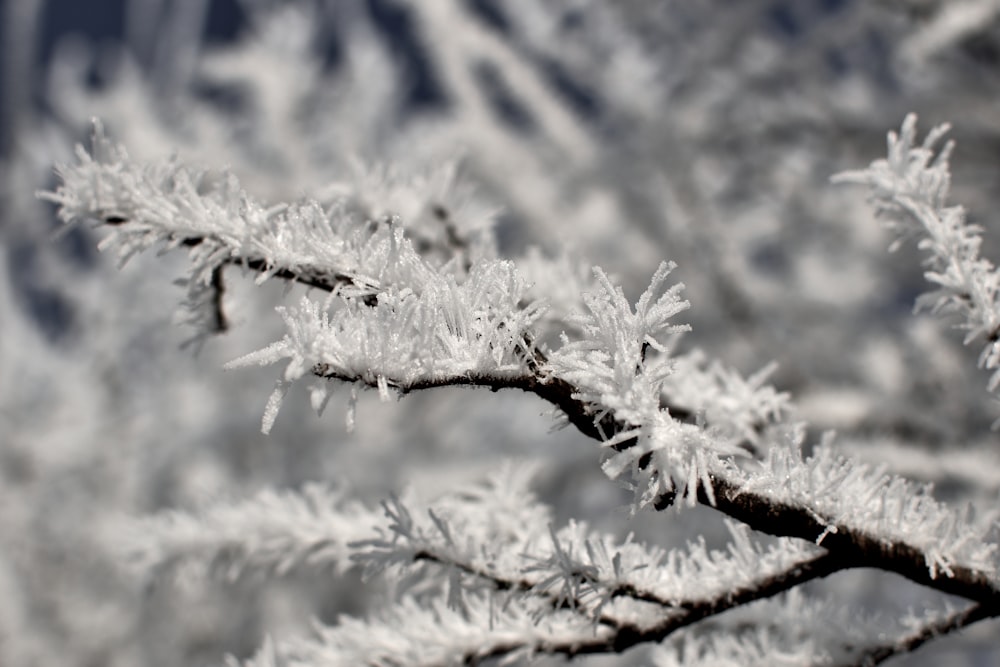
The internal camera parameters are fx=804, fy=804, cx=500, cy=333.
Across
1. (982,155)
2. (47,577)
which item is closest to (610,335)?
(982,155)

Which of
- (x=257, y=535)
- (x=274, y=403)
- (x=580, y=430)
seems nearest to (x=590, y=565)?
(x=580, y=430)

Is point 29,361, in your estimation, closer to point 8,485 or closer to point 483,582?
point 8,485

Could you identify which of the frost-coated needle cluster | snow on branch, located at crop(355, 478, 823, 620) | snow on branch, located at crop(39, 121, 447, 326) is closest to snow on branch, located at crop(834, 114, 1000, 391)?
the frost-coated needle cluster

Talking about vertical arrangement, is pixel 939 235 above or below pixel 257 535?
above

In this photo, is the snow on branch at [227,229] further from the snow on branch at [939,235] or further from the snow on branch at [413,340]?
the snow on branch at [939,235]

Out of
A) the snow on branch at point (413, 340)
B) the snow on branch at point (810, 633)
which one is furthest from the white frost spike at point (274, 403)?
the snow on branch at point (810, 633)

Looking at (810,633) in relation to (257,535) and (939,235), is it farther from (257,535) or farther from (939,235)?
(257,535)
